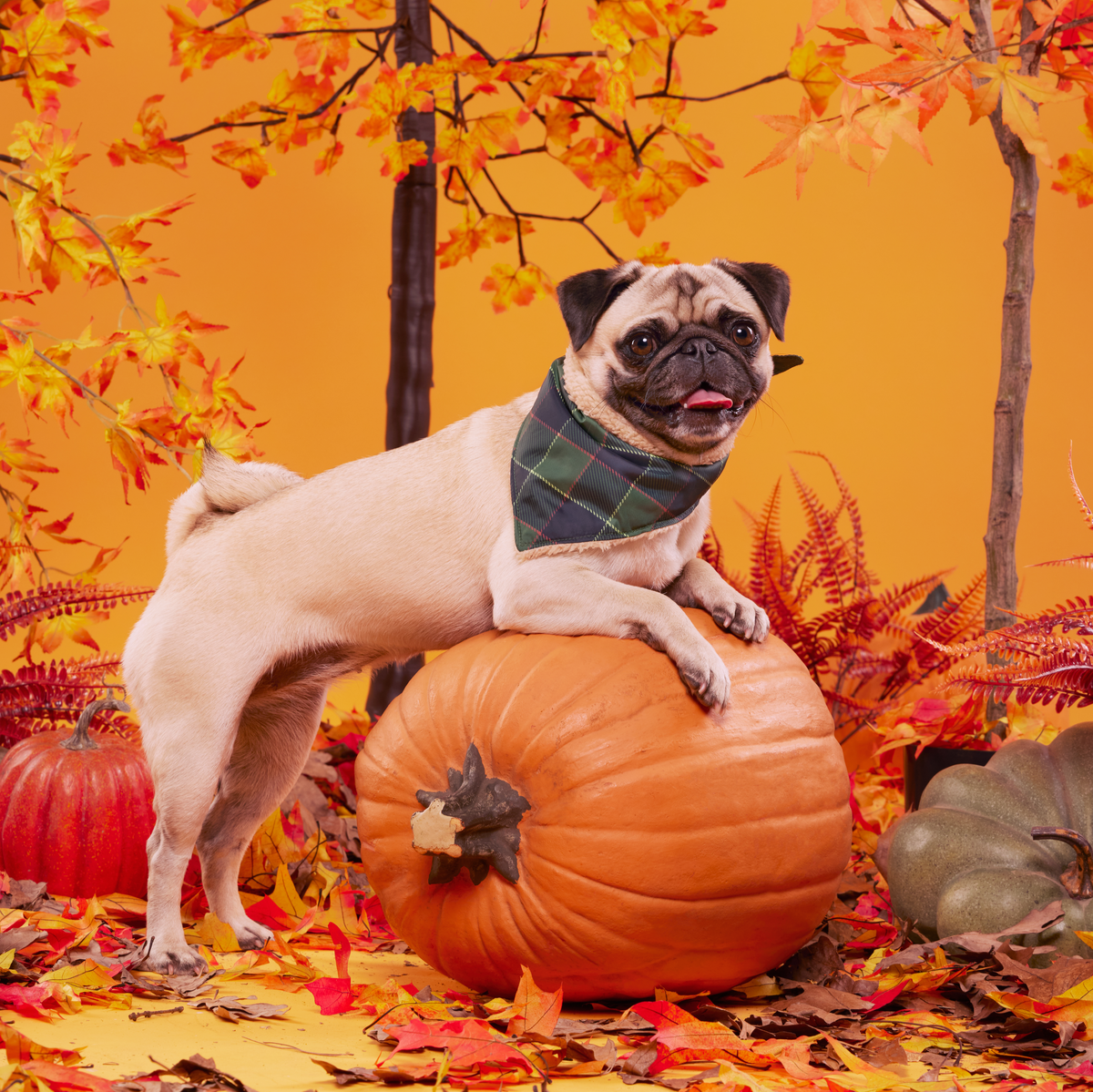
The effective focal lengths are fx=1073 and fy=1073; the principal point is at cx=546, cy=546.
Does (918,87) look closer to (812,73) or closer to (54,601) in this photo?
(812,73)

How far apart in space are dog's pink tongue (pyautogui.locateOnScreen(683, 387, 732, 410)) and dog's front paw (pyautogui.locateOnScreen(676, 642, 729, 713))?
459 millimetres

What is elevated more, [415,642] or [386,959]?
[415,642]

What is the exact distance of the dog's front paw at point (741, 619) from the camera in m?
2.08

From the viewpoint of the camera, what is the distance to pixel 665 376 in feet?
6.55

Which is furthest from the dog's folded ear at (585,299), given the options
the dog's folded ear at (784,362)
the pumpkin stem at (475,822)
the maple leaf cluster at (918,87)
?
the pumpkin stem at (475,822)

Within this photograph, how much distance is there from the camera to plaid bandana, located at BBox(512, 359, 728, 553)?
79.7 inches

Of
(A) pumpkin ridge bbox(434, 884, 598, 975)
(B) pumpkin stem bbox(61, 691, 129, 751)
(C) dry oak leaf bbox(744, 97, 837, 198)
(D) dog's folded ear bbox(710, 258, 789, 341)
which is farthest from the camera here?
(B) pumpkin stem bbox(61, 691, 129, 751)

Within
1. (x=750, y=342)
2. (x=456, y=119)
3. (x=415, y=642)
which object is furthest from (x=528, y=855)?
(x=456, y=119)

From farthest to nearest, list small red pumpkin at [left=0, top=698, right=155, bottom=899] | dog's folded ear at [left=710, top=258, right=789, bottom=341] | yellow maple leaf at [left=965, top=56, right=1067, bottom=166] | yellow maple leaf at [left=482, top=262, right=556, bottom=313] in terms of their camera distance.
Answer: yellow maple leaf at [left=482, top=262, right=556, bottom=313], small red pumpkin at [left=0, top=698, right=155, bottom=899], yellow maple leaf at [left=965, top=56, right=1067, bottom=166], dog's folded ear at [left=710, top=258, right=789, bottom=341]

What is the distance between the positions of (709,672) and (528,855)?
446 millimetres

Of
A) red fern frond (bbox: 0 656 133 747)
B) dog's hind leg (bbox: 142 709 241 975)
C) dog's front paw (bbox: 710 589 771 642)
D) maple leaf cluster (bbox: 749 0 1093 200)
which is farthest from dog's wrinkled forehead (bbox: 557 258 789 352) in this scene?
red fern frond (bbox: 0 656 133 747)

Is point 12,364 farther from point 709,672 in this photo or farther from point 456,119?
point 709,672

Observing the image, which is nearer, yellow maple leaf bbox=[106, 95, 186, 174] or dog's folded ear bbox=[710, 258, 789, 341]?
dog's folded ear bbox=[710, 258, 789, 341]

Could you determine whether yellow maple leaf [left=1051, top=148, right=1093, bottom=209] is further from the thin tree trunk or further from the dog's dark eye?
the thin tree trunk
